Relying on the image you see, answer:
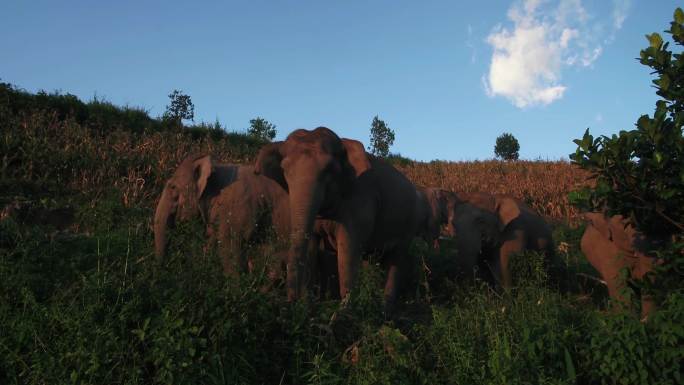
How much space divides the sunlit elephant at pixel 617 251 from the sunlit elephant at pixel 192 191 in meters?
4.69

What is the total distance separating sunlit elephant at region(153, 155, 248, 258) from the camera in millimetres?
7977

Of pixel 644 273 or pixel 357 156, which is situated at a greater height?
pixel 357 156

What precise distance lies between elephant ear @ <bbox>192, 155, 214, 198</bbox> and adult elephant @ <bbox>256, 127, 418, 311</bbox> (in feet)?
4.10

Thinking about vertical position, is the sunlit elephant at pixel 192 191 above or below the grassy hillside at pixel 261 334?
above

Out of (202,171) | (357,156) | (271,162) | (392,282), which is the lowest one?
(392,282)

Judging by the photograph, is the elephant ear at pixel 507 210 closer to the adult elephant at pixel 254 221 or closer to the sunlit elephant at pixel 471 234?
the sunlit elephant at pixel 471 234

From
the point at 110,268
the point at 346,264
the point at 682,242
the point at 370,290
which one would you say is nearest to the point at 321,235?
the point at 346,264

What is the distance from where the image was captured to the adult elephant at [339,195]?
6.20 m

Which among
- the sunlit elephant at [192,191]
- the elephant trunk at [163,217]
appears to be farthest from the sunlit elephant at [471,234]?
the elephant trunk at [163,217]

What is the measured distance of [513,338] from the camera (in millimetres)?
5273

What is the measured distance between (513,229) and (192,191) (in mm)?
5286

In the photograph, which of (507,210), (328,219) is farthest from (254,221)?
(507,210)

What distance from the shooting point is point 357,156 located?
23.1 feet

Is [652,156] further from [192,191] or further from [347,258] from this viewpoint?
[192,191]
